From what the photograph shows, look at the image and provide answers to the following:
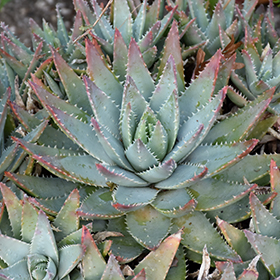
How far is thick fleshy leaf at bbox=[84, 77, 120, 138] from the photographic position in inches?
48.3

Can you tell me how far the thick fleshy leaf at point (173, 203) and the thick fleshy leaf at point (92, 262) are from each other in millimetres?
263

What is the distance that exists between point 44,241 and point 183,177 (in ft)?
1.78

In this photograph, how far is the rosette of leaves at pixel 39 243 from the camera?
1.12 metres

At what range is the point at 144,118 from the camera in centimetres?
126

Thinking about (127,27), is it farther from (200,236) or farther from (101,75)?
(200,236)

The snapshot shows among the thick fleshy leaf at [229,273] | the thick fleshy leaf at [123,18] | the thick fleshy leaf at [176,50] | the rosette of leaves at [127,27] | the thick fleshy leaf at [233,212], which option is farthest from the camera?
the thick fleshy leaf at [123,18]

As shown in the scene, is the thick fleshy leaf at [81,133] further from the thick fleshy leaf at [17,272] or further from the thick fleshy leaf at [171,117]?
the thick fleshy leaf at [17,272]

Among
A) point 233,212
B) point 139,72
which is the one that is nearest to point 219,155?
point 233,212

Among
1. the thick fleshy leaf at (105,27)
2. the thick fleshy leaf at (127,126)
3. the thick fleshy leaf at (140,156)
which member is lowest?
the thick fleshy leaf at (140,156)

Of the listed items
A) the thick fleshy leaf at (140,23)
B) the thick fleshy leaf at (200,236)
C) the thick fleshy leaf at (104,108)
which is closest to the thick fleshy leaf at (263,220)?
the thick fleshy leaf at (200,236)

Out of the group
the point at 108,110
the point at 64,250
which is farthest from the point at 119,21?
the point at 64,250

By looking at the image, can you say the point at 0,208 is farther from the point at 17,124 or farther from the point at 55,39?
the point at 55,39

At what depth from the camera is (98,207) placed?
48.1 inches

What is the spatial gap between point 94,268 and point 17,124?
2.89 ft
